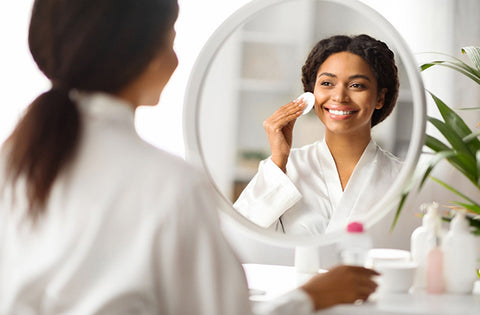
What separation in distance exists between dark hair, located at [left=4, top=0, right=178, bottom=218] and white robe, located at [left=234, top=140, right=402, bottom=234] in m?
0.54

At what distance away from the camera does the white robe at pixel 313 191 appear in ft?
3.67

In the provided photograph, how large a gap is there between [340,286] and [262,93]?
467 millimetres

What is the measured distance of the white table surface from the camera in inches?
34.5

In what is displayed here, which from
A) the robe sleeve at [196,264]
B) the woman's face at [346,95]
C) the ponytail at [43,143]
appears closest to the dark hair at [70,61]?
the ponytail at [43,143]

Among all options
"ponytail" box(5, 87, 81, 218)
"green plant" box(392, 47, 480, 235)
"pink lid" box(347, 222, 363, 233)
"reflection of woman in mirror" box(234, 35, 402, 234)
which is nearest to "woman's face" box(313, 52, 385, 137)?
"reflection of woman in mirror" box(234, 35, 402, 234)

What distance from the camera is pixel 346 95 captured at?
3.64ft

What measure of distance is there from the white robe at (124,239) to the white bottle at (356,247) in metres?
0.36

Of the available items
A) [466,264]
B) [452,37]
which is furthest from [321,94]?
[466,264]

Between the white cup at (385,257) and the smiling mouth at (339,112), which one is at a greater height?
the smiling mouth at (339,112)

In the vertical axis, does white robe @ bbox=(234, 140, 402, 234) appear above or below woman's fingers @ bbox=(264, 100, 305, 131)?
below

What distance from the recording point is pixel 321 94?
44.5 inches

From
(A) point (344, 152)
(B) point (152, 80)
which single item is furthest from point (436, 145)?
(B) point (152, 80)

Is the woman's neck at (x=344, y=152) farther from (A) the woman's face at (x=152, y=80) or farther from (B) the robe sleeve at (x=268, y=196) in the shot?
(A) the woman's face at (x=152, y=80)

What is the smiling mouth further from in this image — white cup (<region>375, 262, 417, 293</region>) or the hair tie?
the hair tie
